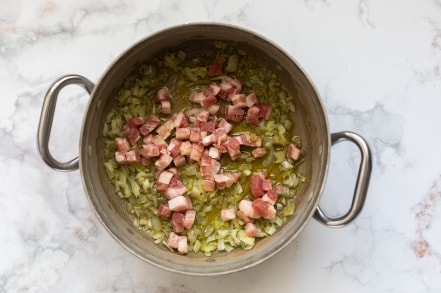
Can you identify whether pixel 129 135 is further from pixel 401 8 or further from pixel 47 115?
pixel 401 8

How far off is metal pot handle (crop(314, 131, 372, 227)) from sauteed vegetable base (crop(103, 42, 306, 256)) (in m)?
0.11

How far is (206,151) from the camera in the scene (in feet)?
4.56

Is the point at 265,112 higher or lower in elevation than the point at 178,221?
higher

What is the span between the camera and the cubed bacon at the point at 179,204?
4.46 feet

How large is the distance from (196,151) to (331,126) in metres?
0.27

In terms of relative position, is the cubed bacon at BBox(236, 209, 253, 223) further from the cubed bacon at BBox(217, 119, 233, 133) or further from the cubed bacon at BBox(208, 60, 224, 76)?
the cubed bacon at BBox(208, 60, 224, 76)

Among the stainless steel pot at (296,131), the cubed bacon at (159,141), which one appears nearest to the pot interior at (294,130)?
the stainless steel pot at (296,131)

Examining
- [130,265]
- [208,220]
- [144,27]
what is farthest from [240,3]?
[130,265]

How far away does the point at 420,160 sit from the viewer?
142 cm

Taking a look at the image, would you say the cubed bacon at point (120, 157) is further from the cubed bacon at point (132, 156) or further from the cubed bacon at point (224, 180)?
the cubed bacon at point (224, 180)

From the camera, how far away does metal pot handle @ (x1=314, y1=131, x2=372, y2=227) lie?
1.25m

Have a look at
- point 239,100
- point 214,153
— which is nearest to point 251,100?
point 239,100

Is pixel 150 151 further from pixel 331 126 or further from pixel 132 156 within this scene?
pixel 331 126

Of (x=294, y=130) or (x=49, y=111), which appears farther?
(x=294, y=130)
